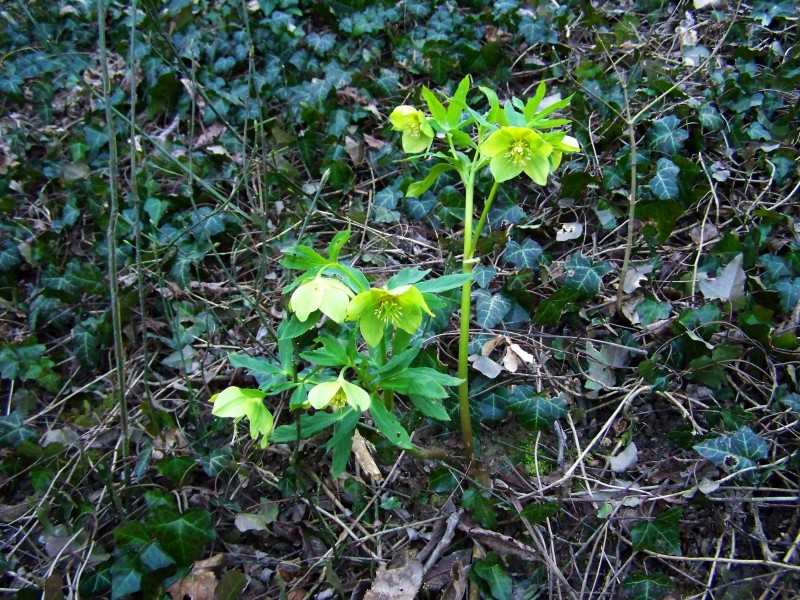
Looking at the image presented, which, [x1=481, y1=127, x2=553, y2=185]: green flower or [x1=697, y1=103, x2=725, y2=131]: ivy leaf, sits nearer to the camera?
[x1=481, y1=127, x2=553, y2=185]: green flower

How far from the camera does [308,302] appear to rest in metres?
1.05

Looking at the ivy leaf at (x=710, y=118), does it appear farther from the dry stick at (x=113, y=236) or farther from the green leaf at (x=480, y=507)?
the dry stick at (x=113, y=236)

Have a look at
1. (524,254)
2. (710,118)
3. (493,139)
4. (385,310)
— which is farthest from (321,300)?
(710,118)

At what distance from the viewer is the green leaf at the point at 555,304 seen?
5.28 feet

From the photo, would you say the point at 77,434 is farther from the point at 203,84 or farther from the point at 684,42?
the point at 684,42

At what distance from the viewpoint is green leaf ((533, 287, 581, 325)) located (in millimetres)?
1609

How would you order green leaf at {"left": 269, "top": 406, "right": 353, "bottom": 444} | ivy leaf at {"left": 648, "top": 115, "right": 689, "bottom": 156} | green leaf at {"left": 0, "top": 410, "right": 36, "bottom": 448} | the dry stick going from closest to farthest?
green leaf at {"left": 269, "top": 406, "right": 353, "bottom": 444} → the dry stick → green leaf at {"left": 0, "top": 410, "right": 36, "bottom": 448} → ivy leaf at {"left": 648, "top": 115, "right": 689, "bottom": 156}

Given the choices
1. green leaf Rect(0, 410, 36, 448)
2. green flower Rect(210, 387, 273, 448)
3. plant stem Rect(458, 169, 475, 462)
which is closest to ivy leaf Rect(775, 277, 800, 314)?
plant stem Rect(458, 169, 475, 462)

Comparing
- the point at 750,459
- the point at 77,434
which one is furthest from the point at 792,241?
the point at 77,434

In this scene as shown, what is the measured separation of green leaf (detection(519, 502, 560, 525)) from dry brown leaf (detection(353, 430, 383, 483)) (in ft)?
1.26

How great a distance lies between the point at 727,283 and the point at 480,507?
0.93 m

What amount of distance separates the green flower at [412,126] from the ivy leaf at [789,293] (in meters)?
1.06

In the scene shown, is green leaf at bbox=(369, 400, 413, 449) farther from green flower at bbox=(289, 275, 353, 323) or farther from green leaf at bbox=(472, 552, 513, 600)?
green leaf at bbox=(472, 552, 513, 600)

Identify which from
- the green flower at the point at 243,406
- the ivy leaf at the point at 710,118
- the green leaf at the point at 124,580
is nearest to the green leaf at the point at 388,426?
the green flower at the point at 243,406
